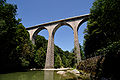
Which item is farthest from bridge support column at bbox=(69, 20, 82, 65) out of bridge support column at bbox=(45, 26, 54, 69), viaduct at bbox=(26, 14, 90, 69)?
bridge support column at bbox=(45, 26, 54, 69)

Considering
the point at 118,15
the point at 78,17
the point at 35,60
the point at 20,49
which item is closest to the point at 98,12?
the point at 118,15

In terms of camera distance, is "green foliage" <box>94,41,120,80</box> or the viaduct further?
the viaduct

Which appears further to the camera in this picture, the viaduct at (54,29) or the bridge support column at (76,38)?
the viaduct at (54,29)

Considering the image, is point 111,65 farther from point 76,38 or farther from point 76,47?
point 76,38

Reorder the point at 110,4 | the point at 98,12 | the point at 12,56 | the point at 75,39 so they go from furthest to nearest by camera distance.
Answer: the point at 75,39
the point at 12,56
the point at 98,12
the point at 110,4

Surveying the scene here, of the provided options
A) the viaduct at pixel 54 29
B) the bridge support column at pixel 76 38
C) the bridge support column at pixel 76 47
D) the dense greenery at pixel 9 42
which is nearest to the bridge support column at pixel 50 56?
the viaduct at pixel 54 29

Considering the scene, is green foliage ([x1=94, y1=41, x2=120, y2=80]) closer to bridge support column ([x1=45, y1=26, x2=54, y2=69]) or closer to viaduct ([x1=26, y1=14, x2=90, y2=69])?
viaduct ([x1=26, y1=14, x2=90, y2=69])

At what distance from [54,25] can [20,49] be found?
1132cm

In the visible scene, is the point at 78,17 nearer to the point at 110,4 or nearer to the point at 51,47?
the point at 51,47

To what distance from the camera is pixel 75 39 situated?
18547 mm

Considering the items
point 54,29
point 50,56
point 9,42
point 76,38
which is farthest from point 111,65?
point 54,29

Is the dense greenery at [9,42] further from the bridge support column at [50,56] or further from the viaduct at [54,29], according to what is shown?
the viaduct at [54,29]

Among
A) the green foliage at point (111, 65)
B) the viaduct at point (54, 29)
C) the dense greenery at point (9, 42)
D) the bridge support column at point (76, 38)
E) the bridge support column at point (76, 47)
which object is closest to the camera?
the green foliage at point (111, 65)

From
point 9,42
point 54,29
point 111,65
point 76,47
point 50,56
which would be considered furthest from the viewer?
point 54,29
